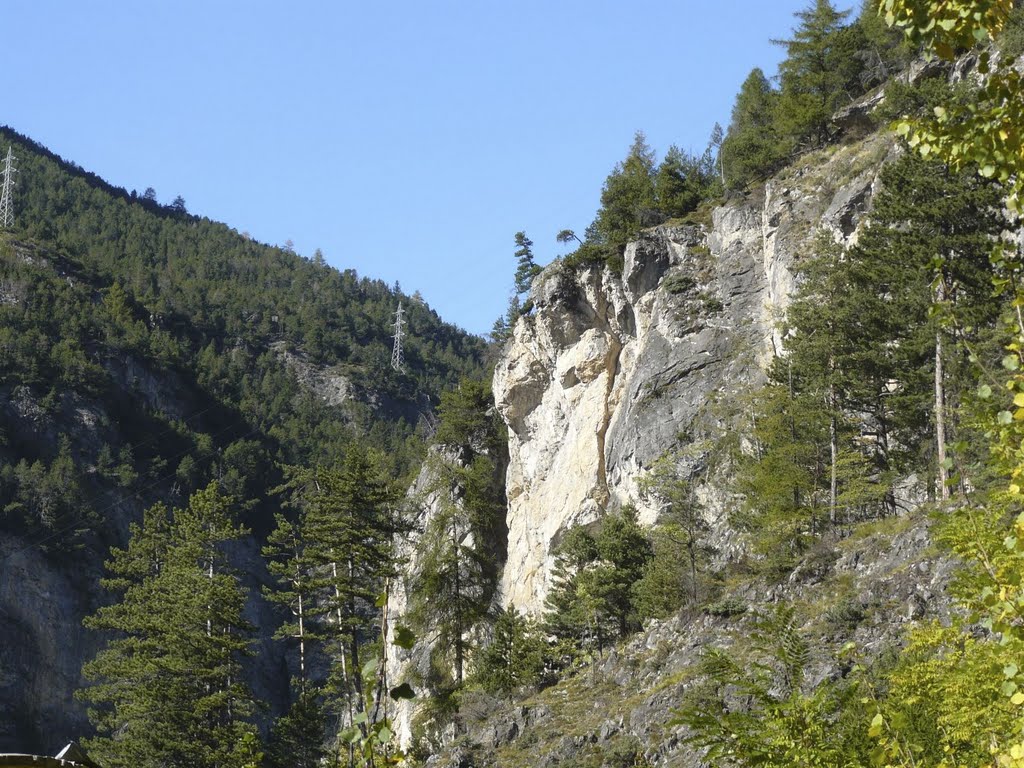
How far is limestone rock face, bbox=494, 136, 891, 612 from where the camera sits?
37906 millimetres

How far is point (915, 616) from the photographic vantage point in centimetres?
1962

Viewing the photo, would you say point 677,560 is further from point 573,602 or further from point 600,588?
point 573,602

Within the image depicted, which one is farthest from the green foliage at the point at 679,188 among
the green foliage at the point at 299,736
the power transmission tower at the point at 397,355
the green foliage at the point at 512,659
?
the power transmission tower at the point at 397,355

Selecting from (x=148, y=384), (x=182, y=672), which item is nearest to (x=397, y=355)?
(x=148, y=384)

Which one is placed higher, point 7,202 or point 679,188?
point 7,202

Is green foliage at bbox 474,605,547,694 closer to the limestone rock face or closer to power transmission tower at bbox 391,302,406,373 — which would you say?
the limestone rock face

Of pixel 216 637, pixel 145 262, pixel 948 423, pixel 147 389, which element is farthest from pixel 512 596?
pixel 145 262

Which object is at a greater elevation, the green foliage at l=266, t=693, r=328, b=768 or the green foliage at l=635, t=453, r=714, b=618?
the green foliage at l=635, t=453, r=714, b=618

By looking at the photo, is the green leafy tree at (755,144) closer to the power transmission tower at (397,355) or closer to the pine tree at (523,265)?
the pine tree at (523,265)

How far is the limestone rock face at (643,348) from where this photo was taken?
37.9 m

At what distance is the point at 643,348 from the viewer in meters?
42.7

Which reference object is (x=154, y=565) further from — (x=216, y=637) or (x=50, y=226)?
(x=50, y=226)

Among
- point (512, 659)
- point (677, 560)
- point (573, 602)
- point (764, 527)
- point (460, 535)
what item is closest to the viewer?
point (764, 527)

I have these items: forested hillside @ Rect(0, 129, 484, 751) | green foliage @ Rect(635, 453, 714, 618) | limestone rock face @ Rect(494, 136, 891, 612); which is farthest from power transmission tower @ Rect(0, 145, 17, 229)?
green foliage @ Rect(635, 453, 714, 618)
